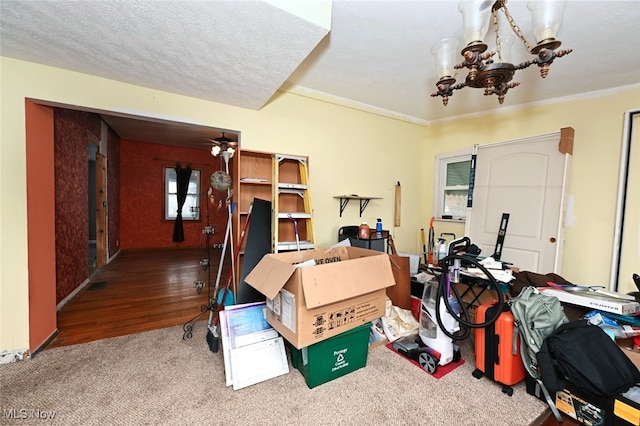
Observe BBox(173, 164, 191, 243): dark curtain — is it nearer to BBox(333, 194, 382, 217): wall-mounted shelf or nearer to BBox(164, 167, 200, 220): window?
BBox(164, 167, 200, 220): window

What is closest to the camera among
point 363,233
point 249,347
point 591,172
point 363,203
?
point 249,347

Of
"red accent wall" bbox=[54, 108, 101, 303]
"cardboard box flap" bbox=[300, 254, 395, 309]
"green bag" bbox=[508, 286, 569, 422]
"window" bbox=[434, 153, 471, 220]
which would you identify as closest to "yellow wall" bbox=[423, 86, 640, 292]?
"window" bbox=[434, 153, 471, 220]

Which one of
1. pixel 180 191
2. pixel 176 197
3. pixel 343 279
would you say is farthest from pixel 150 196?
pixel 343 279

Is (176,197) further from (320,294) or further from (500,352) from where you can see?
(500,352)

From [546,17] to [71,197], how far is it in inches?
194

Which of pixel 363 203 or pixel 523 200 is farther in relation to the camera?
pixel 363 203

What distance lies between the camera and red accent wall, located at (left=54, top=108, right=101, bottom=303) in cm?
310

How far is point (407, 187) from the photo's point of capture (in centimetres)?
413

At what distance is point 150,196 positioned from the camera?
650 cm

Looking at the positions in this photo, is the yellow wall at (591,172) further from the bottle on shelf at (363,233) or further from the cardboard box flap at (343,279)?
the cardboard box flap at (343,279)

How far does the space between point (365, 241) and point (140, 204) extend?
588 cm

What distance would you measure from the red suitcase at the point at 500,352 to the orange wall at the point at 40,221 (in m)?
3.47

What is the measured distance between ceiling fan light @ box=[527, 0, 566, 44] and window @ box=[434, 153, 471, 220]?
2.64 m

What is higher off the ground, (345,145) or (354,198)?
(345,145)
